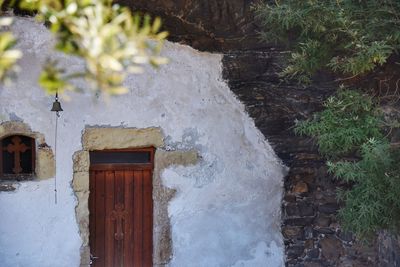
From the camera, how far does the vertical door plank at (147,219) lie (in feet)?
18.1

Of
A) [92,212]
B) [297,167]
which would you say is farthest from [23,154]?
[297,167]

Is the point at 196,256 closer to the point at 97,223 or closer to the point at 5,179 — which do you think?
the point at 97,223

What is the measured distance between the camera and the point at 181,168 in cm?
539

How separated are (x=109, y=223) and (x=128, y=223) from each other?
0.17 meters

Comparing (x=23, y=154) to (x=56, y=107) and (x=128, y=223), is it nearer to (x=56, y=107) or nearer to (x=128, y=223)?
(x=56, y=107)

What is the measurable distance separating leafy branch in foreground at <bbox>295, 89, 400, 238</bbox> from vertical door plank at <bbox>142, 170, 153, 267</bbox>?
5.30 ft

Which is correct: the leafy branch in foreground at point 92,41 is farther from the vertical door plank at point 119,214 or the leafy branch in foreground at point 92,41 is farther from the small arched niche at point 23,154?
the vertical door plank at point 119,214

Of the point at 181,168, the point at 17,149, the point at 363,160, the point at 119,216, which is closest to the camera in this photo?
the point at 363,160

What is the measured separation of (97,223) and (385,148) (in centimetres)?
262

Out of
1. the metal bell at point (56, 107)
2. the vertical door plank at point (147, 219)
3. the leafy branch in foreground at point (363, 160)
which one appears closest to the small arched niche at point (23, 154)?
the metal bell at point (56, 107)

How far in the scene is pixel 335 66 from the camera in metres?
4.34

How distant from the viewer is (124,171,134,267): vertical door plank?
549 cm

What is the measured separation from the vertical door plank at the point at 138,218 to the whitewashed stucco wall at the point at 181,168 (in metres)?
0.28

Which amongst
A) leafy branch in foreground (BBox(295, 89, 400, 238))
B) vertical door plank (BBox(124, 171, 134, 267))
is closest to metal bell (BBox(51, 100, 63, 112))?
vertical door plank (BBox(124, 171, 134, 267))
